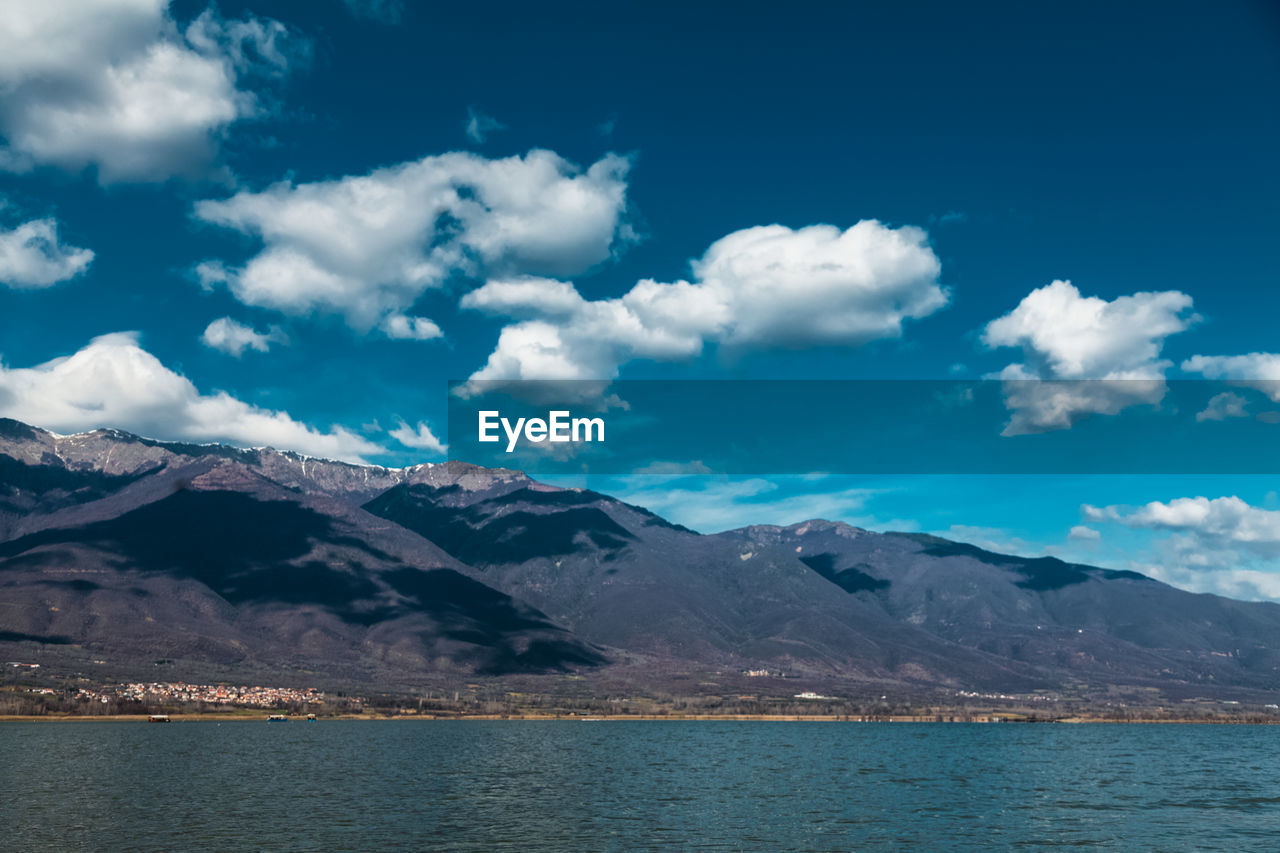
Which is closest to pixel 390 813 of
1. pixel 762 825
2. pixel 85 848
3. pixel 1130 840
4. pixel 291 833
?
pixel 291 833

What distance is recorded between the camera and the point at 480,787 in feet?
526

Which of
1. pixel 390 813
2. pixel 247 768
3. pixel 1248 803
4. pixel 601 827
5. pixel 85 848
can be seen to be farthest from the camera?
pixel 247 768

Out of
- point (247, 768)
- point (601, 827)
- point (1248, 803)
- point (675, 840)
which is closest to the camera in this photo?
point (675, 840)

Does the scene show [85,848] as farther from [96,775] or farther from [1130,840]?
[1130,840]

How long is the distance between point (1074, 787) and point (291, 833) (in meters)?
Answer: 133

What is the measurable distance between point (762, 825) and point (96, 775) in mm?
121265

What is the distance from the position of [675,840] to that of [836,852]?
56.6ft

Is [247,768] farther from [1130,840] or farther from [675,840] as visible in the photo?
[1130,840]

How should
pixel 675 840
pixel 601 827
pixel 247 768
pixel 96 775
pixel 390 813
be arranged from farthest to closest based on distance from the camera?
pixel 247 768
pixel 96 775
pixel 390 813
pixel 601 827
pixel 675 840

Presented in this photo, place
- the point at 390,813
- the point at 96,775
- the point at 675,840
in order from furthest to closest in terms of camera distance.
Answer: the point at 96,775 → the point at 390,813 → the point at 675,840

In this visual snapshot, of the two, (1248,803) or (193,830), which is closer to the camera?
(193,830)

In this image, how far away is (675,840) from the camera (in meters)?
107

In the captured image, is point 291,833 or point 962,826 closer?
point 291,833

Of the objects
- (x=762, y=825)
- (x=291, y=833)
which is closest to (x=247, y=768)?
(x=291, y=833)
